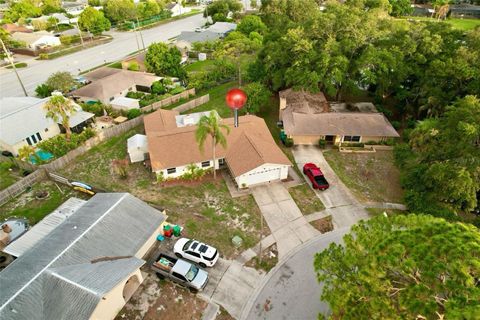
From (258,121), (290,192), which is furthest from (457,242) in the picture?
(258,121)

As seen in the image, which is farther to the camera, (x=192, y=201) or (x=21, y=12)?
(x=21, y=12)

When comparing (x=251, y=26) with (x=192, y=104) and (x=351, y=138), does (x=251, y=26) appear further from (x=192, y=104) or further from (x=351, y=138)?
(x=351, y=138)

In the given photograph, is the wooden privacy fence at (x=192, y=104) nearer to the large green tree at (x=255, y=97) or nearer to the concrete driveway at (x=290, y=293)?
the large green tree at (x=255, y=97)

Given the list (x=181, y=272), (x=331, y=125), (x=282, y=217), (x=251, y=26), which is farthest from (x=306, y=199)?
(x=251, y=26)

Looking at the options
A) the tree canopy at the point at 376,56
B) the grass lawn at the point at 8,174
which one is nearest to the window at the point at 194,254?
the grass lawn at the point at 8,174

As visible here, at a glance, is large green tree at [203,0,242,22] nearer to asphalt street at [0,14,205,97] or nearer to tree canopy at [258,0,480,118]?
asphalt street at [0,14,205,97]

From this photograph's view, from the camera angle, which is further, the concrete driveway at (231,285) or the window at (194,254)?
the window at (194,254)
